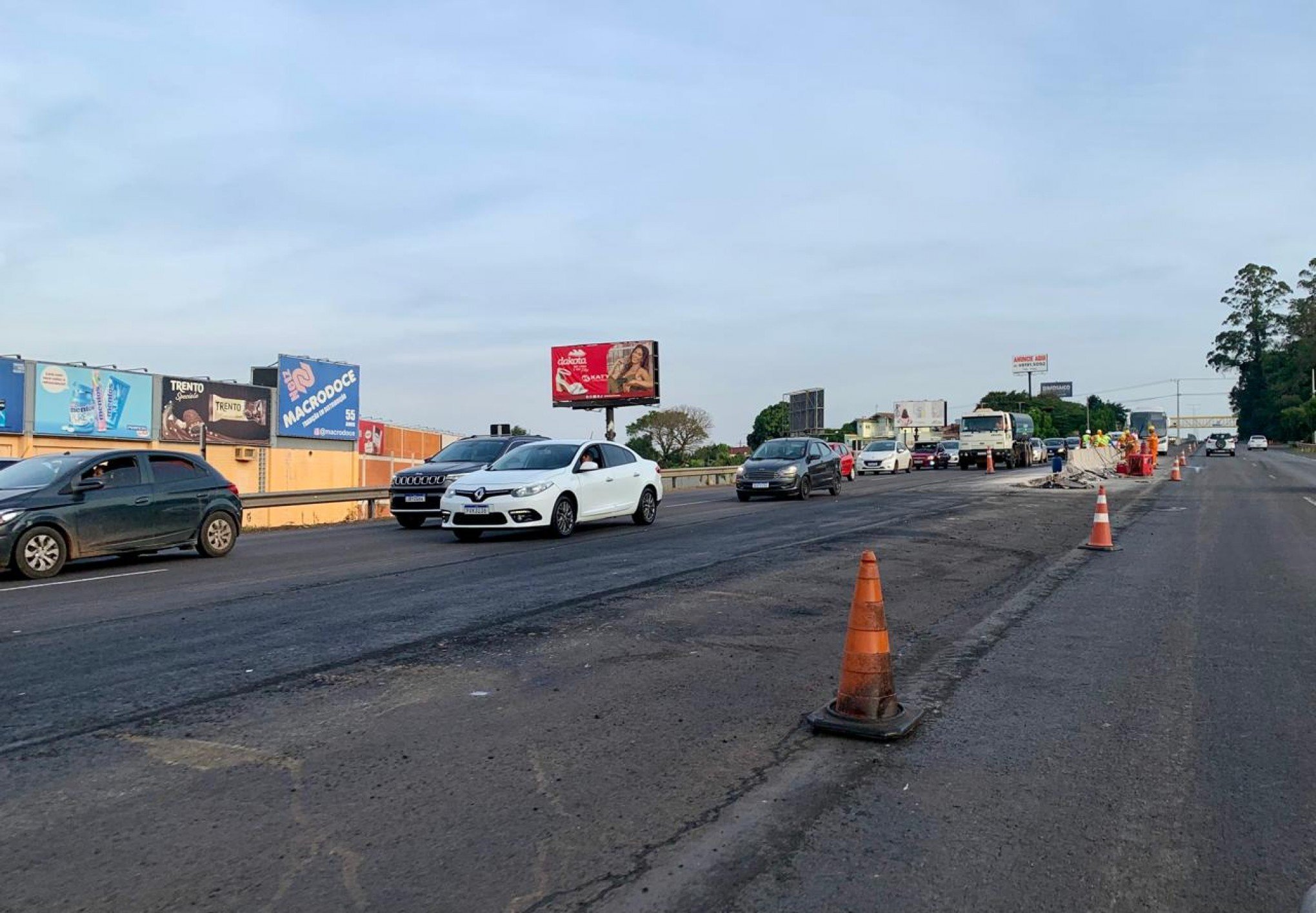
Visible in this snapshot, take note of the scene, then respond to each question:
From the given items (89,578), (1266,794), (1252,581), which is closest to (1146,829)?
(1266,794)

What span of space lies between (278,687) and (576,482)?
32.6 feet

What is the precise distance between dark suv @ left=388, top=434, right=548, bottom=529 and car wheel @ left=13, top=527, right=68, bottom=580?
6.52 metres

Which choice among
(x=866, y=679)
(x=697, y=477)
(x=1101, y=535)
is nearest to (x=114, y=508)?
(x=866, y=679)

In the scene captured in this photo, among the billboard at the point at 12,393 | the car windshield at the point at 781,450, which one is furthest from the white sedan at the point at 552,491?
the billboard at the point at 12,393

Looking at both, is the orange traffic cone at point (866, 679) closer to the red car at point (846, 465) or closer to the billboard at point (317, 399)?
the red car at point (846, 465)

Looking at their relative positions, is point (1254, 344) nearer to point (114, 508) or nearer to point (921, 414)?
point (921, 414)

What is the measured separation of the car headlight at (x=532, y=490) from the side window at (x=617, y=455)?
2.04 meters

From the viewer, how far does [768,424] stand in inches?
5022

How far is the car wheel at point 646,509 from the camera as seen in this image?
703 inches

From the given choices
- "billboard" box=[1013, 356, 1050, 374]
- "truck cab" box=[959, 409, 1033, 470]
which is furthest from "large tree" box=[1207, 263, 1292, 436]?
"truck cab" box=[959, 409, 1033, 470]

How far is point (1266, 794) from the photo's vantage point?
4.43 meters

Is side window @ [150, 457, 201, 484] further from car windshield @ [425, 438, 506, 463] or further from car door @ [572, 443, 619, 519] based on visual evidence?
car windshield @ [425, 438, 506, 463]

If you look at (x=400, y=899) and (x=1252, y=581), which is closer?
(x=400, y=899)

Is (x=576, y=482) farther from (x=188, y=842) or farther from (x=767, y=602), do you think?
(x=188, y=842)
